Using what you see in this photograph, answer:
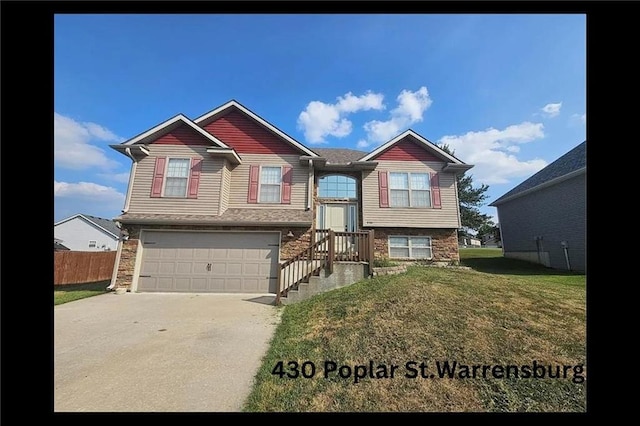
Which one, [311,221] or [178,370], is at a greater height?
[311,221]

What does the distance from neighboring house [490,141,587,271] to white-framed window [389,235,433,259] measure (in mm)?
6803

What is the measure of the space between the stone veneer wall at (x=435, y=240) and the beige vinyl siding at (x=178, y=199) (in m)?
7.02

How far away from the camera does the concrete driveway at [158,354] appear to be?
2998 millimetres

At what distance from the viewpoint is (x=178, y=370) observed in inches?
145

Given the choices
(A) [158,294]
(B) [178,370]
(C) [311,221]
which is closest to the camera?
(B) [178,370]

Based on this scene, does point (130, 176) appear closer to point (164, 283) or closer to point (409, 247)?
point (164, 283)

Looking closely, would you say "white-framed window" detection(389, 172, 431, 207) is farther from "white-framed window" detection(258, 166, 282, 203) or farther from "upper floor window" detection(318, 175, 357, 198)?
"white-framed window" detection(258, 166, 282, 203)

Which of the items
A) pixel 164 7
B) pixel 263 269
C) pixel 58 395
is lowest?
pixel 58 395

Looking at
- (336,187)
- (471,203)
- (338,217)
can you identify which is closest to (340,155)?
(336,187)
